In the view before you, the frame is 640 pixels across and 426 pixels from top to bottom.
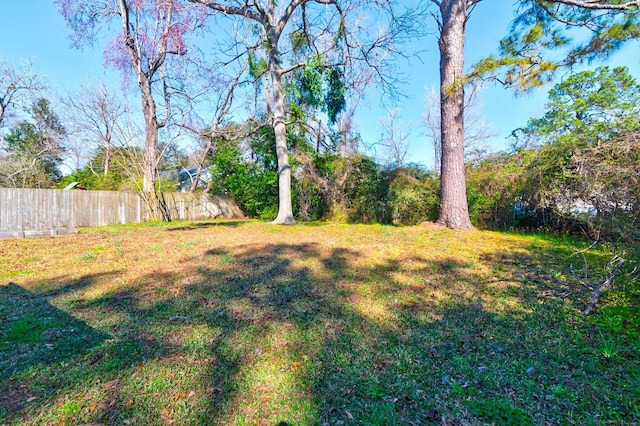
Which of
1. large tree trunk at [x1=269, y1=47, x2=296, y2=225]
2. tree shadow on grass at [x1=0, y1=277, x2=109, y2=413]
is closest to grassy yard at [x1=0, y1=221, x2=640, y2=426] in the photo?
tree shadow on grass at [x1=0, y1=277, x2=109, y2=413]

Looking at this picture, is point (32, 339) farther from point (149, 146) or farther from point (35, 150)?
point (35, 150)

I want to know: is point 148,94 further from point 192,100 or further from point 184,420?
point 184,420

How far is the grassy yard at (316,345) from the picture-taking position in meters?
1.55

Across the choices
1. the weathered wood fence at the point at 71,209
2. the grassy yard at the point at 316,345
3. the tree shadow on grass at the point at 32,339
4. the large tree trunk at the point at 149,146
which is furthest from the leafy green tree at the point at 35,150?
the tree shadow on grass at the point at 32,339

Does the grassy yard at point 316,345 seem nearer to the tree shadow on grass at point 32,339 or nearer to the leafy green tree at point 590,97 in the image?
the tree shadow on grass at point 32,339

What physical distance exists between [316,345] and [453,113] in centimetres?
707

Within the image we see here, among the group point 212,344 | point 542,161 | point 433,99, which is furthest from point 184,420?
point 433,99

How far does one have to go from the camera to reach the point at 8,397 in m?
1.58

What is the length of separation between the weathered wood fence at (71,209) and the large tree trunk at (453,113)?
10.8 metres

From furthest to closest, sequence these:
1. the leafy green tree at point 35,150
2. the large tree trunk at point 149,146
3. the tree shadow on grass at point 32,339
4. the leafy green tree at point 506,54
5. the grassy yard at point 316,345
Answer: the leafy green tree at point 35,150
the large tree trunk at point 149,146
the leafy green tree at point 506,54
the tree shadow on grass at point 32,339
the grassy yard at point 316,345

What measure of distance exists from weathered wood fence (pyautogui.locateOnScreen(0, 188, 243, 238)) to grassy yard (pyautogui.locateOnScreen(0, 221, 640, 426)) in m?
6.89

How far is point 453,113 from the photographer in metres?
7.10

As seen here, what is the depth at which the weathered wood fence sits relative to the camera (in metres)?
8.95

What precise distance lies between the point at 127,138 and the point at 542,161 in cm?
1494
